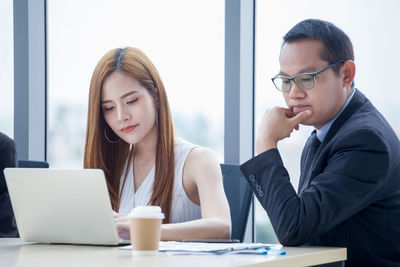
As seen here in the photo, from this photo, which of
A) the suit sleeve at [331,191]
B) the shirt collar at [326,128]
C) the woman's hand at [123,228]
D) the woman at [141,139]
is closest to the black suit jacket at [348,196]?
the suit sleeve at [331,191]

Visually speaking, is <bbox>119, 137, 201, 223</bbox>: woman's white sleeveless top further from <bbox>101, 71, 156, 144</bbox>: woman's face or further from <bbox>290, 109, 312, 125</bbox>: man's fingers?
<bbox>290, 109, 312, 125</bbox>: man's fingers

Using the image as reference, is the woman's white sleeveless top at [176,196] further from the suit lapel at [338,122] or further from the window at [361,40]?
the window at [361,40]

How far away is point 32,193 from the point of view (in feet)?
5.50

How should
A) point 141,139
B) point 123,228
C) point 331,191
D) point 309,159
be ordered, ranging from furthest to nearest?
1. point 141,139
2. point 309,159
3. point 123,228
4. point 331,191

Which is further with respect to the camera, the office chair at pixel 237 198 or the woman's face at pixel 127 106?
the woman's face at pixel 127 106

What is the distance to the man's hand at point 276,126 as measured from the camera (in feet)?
5.93

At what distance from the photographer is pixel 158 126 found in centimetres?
239

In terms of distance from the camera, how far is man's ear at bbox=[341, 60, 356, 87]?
186 cm

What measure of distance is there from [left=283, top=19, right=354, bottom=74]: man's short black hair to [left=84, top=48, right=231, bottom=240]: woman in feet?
2.09

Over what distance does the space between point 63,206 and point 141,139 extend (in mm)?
816

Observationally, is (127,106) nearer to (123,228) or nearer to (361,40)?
(123,228)

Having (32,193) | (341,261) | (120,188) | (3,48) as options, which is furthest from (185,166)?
(3,48)

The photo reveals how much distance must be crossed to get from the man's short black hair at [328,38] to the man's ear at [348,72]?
0.02 m

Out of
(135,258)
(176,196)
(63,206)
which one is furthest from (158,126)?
(135,258)
